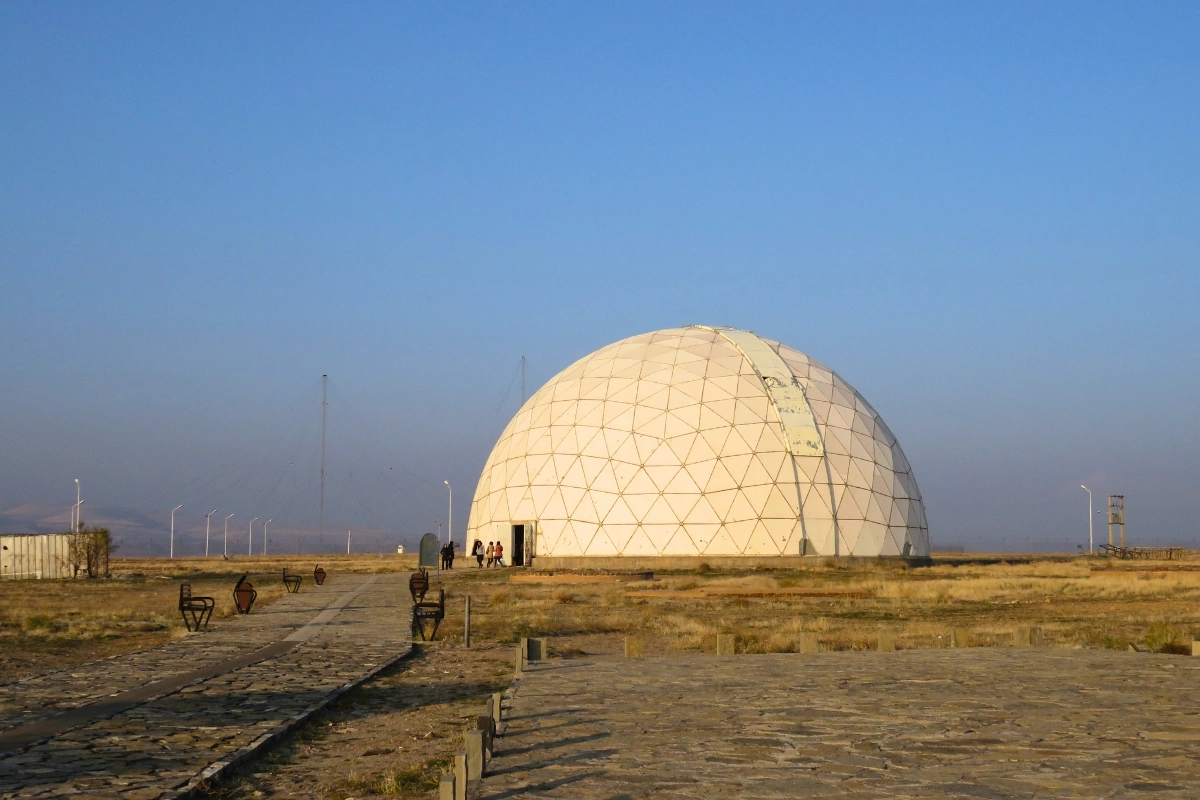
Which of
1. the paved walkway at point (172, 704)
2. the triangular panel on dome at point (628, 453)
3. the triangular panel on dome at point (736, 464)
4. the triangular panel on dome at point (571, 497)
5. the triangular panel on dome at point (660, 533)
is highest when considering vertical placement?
the triangular panel on dome at point (628, 453)

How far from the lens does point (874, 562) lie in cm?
4784

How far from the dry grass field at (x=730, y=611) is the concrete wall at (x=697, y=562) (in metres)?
2.34

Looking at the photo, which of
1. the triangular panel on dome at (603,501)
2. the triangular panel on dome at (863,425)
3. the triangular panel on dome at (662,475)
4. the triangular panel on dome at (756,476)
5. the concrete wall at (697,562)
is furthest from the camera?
the triangular panel on dome at (863,425)

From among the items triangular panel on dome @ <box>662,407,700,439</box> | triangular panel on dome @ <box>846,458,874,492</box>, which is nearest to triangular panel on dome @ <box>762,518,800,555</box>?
triangular panel on dome @ <box>846,458,874,492</box>

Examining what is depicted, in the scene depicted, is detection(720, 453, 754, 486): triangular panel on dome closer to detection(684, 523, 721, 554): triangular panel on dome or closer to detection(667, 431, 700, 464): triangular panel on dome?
detection(667, 431, 700, 464): triangular panel on dome

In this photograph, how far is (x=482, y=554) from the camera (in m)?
53.0

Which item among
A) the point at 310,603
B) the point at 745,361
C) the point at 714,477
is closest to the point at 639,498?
the point at 714,477

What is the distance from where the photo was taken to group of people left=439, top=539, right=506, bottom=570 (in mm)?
50969

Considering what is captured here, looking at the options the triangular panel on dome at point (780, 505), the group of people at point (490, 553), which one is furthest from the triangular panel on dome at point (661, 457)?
the group of people at point (490, 553)

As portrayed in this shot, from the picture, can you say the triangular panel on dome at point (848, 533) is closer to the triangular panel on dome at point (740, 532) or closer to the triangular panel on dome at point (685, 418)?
the triangular panel on dome at point (740, 532)

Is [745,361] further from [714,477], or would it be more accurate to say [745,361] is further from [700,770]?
[700,770]

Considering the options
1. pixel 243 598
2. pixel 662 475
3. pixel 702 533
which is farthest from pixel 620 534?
pixel 243 598

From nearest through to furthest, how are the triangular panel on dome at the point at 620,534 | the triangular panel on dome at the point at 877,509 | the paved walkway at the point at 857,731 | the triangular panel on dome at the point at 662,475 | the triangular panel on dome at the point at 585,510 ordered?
1. the paved walkway at the point at 857,731
2. the triangular panel on dome at the point at 620,534
3. the triangular panel on dome at the point at 662,475
4. the triangular panel on dome at the point at 585,510
5. the triangular panel on dome at the point at 877,509

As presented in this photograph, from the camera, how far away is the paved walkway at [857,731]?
7.36 metres
